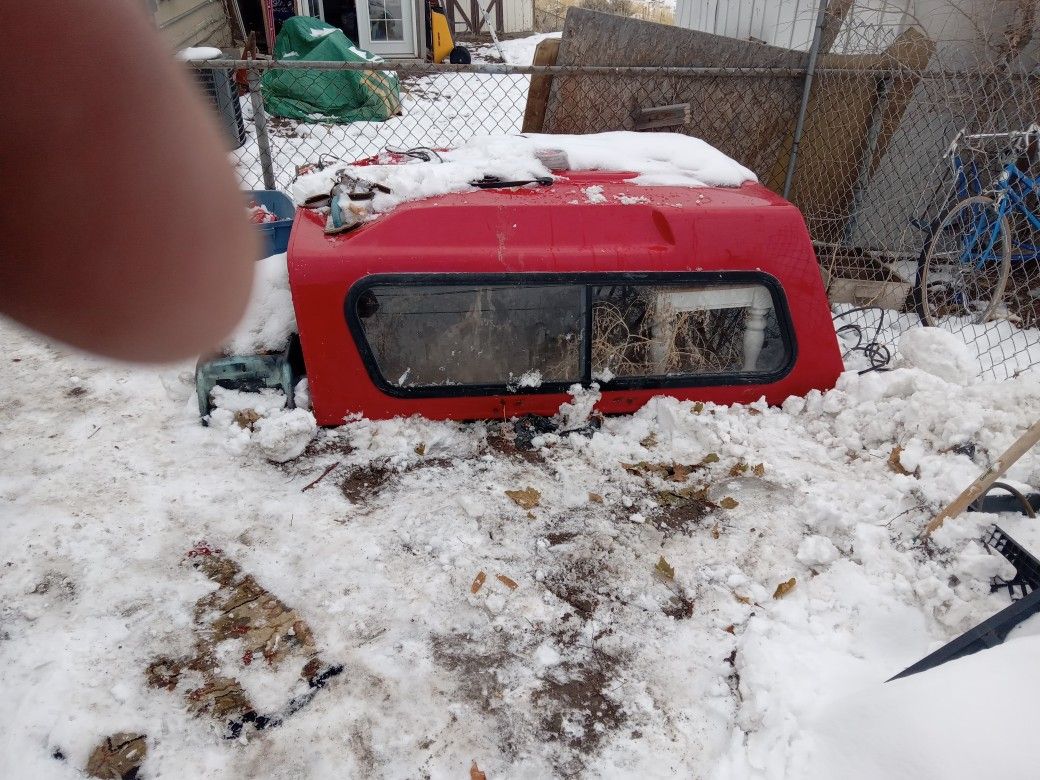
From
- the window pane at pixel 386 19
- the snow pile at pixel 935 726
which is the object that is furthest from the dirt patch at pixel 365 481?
the window pane at pixel 386 19

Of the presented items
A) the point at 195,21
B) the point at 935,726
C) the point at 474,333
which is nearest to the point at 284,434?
the point at 474,333

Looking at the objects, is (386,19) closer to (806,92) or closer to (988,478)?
(806,92)

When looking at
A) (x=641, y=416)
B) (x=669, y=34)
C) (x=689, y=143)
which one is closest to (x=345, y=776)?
(x=641, y=416)

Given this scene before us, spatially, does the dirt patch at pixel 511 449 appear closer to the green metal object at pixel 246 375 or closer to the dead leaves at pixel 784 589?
the green metal object at pixel 246 375

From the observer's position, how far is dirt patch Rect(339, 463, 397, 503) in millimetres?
2900

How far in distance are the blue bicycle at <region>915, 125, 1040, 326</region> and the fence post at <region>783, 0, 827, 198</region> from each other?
3.74ft

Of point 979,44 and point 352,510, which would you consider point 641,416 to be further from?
point 979,44

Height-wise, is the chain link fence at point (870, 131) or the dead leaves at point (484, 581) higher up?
the chain link fence at point (870, 131)

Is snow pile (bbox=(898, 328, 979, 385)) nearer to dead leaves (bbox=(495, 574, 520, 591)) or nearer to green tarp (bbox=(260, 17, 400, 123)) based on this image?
dead leaves (bbox=(495, 574, 520, 591))

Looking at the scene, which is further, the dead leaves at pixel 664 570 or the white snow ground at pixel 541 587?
the dead leaves at pixel 664 570

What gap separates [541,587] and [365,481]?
100 cm

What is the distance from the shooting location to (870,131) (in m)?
5.37

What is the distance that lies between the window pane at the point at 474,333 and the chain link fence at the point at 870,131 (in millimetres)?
2379

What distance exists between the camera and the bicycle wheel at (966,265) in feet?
15.9
